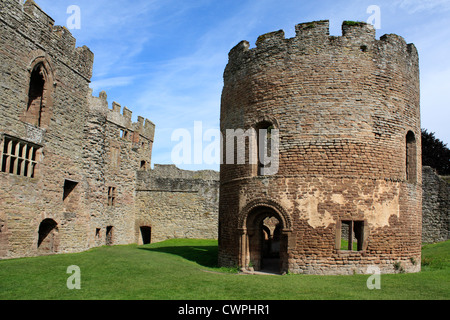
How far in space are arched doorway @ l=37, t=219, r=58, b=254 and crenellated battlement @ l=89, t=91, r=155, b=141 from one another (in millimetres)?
7123

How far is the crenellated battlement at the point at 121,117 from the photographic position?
75.3ft

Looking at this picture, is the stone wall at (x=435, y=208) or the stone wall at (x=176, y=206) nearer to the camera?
the stone wall at (x=435, y=208)

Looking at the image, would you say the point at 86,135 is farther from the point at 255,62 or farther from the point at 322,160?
the point at 322,160

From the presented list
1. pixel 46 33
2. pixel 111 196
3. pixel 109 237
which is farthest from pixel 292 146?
pixel 109 237

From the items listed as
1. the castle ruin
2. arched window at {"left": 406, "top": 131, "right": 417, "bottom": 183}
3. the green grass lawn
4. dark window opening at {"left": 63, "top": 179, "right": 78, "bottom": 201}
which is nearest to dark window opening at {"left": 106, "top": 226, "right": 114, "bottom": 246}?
the castle ruin

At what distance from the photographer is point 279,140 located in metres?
13.1

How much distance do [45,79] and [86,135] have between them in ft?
15.4

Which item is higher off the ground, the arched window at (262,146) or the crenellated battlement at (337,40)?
the crenellated battlement at (337,40)

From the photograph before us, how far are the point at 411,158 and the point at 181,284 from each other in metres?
9.23

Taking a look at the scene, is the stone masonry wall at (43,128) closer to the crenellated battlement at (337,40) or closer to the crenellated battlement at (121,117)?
the crenellated battlement at (121,117)

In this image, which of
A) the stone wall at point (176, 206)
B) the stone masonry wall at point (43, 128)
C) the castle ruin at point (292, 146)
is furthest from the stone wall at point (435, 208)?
the stone masonry wall at point (43, 128)

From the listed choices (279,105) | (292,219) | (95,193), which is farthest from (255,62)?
(95,193)

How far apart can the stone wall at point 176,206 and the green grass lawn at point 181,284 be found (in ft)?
44.5

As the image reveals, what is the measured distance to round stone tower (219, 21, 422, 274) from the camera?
1227 centimetres
